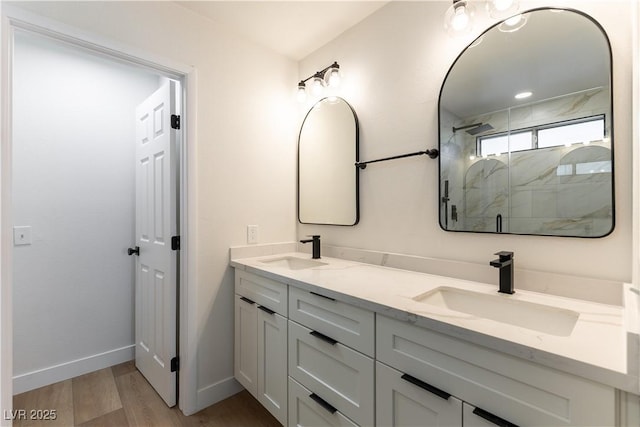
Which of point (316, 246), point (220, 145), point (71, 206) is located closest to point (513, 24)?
point (316, 246)

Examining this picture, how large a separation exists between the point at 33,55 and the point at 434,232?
2874mm

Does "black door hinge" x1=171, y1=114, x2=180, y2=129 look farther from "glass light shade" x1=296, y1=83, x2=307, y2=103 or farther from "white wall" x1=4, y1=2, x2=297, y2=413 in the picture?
"glass light shade" x1=296, y1=83, x2=307, y2=103

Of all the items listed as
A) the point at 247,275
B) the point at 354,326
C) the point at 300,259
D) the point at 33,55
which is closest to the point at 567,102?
the point at 354,326

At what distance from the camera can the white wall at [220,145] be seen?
163 centimetres

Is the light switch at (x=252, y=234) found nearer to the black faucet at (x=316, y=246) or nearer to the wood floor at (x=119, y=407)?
the black faucet at (x=316, y=246)

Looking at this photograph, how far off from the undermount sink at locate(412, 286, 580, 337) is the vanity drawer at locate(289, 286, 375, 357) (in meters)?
0.22

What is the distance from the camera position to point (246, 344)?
5.73 feet

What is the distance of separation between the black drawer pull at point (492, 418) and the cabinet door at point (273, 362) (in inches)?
35.1

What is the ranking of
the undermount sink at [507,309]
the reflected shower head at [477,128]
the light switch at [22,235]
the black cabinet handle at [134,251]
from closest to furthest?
the undermount sink at [507,309] < the reflected shower head at [477,128] < the light switch at [22,235] < the black cabinet handle at [134,251]

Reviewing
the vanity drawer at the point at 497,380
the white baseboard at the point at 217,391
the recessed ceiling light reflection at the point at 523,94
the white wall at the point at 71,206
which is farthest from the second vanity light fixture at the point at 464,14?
the white baseboard at the point at 217,391

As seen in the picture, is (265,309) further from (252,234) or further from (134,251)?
(134,251)

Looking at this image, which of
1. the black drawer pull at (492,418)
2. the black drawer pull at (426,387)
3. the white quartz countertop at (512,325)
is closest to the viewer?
the white quartz countertop at (512,325)

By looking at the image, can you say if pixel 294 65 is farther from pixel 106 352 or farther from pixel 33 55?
pixel 106 352

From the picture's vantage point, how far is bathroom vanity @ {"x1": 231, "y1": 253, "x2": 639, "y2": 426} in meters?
0.66
